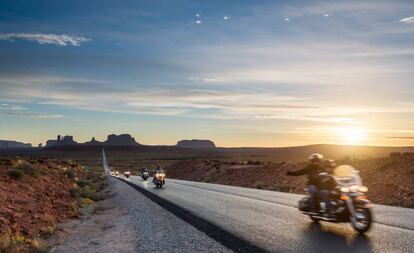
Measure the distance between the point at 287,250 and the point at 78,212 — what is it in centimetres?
1178

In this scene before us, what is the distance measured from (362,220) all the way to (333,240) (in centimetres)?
116

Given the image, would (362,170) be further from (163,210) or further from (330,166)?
(330,166)

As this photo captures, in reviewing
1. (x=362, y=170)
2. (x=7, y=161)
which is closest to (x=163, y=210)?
(x=7, y=161)

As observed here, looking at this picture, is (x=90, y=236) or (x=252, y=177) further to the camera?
(x=252, y=177)

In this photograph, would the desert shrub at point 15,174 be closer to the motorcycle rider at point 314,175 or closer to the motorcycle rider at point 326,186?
the motorcycle rider at point 314,175

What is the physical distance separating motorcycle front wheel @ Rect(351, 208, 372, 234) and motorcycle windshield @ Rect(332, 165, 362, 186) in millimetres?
698

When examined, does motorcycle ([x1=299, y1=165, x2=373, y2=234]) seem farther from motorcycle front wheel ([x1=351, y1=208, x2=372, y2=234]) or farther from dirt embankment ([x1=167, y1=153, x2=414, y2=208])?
dirt embankment ([x1=167, y1=153, x2=414, y2=208])

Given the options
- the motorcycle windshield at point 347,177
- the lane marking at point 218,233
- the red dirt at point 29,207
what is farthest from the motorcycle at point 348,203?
the red dirt at point 29,207

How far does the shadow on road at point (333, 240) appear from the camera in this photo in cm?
927

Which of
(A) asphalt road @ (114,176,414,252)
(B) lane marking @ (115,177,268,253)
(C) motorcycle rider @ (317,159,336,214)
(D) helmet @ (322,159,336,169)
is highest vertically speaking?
(D) helmet @ (322,159,336,169)

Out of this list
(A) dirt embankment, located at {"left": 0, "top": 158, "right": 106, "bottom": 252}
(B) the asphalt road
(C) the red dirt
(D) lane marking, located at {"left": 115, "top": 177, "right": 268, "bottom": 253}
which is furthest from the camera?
(C) the red dirt

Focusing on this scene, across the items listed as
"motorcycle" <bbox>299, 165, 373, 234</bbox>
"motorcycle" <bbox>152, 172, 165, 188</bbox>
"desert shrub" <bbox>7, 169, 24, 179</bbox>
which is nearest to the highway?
"motorcycle" <bbox>299, 165, 373, 234</bbox>

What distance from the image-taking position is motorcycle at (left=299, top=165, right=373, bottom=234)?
36.0 ft

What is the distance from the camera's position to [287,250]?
9.35 meters
